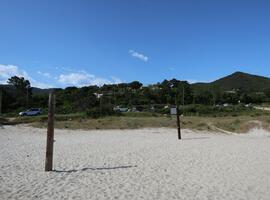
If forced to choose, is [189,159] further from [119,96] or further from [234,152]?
[119,96]

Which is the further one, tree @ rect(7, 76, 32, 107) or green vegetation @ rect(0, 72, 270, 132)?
tree @ rect(7, 76, 32, 107)

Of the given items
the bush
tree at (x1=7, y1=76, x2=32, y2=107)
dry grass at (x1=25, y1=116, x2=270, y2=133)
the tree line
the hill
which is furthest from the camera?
the hill

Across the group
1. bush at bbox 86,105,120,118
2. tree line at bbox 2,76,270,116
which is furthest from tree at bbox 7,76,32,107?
bush at bbox 86,105,120,118

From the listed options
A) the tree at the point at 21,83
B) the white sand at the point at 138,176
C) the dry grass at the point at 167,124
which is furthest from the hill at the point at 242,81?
the white sand at the point at 138,176

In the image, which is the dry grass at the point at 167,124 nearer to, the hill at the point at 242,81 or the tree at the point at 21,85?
the tree at the point at 21,85

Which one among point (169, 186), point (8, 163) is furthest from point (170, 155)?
point (8, 163)

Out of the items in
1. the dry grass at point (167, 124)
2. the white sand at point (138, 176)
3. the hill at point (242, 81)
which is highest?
the hill at point (242, 81)

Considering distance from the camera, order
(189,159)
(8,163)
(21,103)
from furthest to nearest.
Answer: (21,103)
(189,159)
(8,163)

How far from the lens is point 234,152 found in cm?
1353

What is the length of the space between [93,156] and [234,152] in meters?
5.84

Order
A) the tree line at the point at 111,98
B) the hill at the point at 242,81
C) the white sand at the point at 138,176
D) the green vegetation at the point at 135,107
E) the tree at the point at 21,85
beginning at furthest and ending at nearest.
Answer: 1. the hill at the point at 242,81
2. the tree at the point at 21,85
3. the tree line at the point at 111,98
4. the green vegetation at the point at 135,107
5. the white sand at the point at 138,176

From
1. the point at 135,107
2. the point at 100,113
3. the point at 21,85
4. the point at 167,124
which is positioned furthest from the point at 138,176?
the point at 21,85

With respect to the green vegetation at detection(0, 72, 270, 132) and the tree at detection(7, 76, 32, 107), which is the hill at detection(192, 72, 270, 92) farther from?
the tree at detection(7, 76, 32, 107)

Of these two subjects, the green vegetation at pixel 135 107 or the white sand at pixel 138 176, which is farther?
the green vegetation at pixel 135 107
